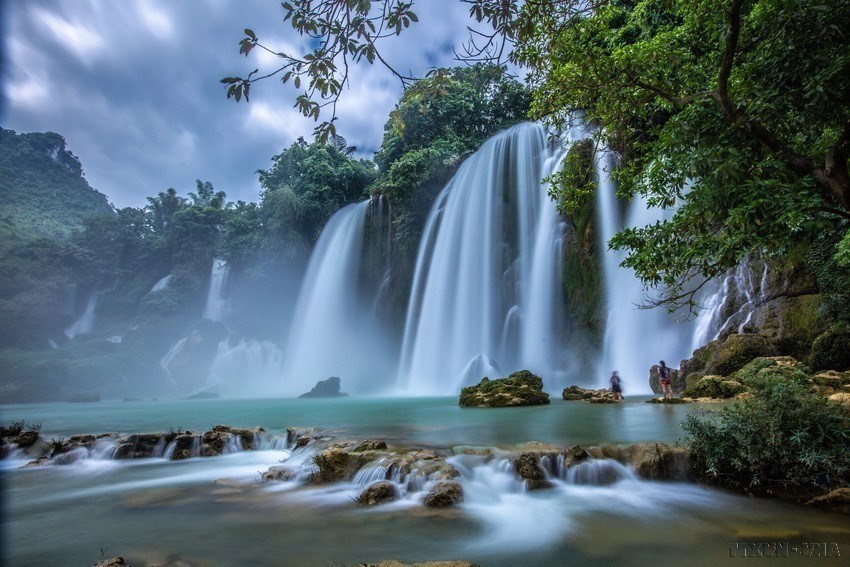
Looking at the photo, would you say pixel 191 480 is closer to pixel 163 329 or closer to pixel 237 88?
pixel 237 88

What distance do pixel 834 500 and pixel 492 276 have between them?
20.4 m

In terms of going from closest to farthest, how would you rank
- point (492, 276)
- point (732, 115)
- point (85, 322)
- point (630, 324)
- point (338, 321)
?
point (732, 115) < point (630, 324) < point (492, 276) < point (338, 321) < point (85, 322)

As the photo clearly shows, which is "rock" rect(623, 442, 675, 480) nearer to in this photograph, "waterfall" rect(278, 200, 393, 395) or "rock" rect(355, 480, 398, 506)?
"rock" rect(355, 480, 398, 506)

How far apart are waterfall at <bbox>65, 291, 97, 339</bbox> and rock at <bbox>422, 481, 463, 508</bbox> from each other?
53678mm

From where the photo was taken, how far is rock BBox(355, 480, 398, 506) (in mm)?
5348

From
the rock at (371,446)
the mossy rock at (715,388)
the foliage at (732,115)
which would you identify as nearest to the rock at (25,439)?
the rock at (371,446)

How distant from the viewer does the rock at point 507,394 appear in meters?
13.7

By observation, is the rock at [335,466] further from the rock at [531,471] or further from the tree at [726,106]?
the tree at [726,106]

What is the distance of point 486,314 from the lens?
78.9 ft

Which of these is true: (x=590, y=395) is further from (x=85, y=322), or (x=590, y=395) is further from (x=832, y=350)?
(x=85, y=322)

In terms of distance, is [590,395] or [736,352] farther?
[590,395]

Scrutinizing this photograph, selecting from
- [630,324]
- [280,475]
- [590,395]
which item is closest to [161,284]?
[630,324]

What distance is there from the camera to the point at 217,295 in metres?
44.7

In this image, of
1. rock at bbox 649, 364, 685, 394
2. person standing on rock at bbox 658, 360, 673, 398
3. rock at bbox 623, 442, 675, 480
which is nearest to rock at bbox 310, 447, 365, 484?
rock at bbox 623, 442, 675, 480
